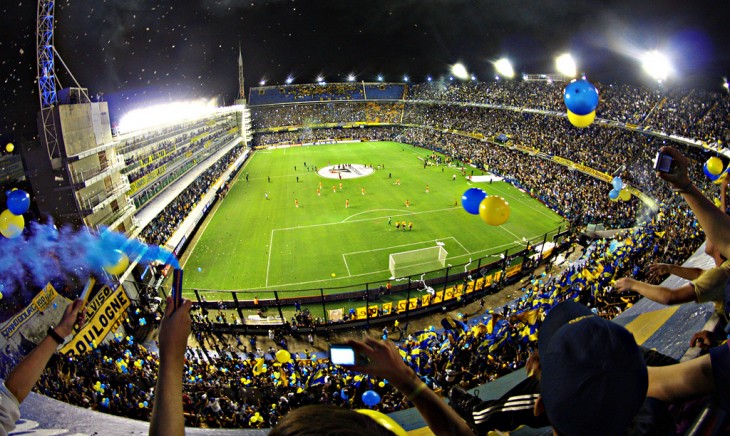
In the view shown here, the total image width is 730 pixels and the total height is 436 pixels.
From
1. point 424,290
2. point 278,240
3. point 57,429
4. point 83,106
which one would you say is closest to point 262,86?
point 278,240

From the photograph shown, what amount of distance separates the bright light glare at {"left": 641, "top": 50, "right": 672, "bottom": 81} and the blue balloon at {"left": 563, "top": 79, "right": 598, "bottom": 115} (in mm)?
24810

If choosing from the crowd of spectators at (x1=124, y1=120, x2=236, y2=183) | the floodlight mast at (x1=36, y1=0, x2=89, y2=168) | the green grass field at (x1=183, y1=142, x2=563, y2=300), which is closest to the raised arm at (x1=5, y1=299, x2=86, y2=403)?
the green grass field at (x1=183, y1=142, x2=563, y2=300)

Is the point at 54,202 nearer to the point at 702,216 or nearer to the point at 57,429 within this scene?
the point at 57,429

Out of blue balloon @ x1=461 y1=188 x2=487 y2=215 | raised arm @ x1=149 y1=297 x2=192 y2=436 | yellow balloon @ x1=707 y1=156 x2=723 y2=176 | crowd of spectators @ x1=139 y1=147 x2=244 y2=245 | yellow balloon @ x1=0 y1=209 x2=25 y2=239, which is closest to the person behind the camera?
raised arm @ x1=149 y1=297 x2=192 y2=436

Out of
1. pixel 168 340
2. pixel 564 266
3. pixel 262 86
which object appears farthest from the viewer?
pixel 262 86

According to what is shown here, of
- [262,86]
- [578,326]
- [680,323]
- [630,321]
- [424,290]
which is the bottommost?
[424,290]

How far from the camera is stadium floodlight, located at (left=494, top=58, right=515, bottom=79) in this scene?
179 ft

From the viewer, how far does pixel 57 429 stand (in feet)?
16.6

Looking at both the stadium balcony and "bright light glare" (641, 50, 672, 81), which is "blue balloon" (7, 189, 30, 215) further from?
the stadium balcony

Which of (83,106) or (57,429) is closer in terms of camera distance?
(57,429)

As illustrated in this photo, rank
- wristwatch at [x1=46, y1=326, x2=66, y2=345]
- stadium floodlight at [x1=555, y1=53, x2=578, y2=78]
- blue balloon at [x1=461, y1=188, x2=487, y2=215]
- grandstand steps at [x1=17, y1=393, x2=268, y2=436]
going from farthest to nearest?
stadium floodlight at [x1=555, y1=53, x2=578, y2=78] < blue balloon at [x1=461, y1=188, x2=487, y2=215] < grandstand steps at [x1=17, y1=393, x2=268, y2=436] < wristwatch at [x1=46, y1=326, x2=66, y2=345]

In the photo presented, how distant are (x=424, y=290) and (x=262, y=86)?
75930mm

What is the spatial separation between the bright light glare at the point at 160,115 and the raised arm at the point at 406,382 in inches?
1036

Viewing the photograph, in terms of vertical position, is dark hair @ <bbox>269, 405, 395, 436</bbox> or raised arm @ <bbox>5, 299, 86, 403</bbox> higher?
dark hair @ <bbox>269, 405, 395, 436</bbox>
